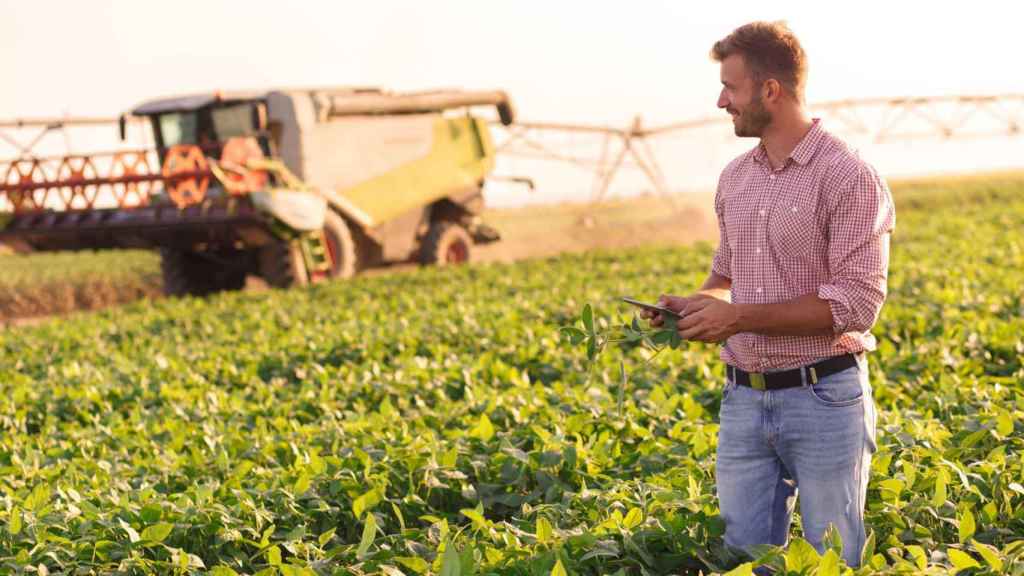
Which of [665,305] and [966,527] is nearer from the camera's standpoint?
[665,305]

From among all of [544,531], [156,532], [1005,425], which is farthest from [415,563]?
[1005,425]

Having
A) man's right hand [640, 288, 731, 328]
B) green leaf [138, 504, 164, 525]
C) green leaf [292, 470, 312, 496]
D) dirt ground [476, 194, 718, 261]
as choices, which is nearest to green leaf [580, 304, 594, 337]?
man's right hand [640, 288, 731, 328]

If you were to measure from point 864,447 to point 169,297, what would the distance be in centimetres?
1571

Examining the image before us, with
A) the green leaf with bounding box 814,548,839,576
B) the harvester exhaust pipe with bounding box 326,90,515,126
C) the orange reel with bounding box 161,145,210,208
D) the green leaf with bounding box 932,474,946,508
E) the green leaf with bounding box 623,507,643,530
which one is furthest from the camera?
the harvester exhaust pipe with bounding box 326,90,515,126

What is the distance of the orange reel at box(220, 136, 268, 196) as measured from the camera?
54.2 feet

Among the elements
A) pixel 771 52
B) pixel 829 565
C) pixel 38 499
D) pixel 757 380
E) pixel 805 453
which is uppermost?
pixel 771 52

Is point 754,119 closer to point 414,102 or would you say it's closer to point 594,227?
point 414,102

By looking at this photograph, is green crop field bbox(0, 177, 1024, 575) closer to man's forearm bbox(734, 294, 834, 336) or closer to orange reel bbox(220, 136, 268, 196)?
man's forearm bbox(734, 294, 834, 336)

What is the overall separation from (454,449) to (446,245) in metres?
15.8

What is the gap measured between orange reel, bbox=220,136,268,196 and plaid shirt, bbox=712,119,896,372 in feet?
43.2

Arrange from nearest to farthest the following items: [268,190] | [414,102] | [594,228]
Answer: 1. [268,190]
2. [414,102]
3. [594,228]

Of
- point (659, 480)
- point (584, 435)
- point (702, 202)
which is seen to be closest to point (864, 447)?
point (659, 480)

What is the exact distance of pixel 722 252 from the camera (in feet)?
13.8

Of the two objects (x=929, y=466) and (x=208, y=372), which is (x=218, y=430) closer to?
(x=208, y=372)
